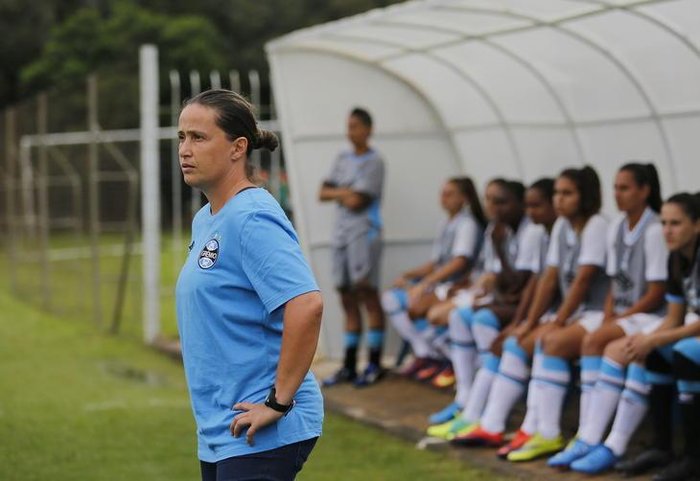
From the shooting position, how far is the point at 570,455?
722 centimetres

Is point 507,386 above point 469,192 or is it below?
below

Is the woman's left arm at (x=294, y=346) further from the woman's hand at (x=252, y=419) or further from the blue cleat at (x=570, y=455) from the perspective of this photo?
the blue cleat at (x=570, y=455)

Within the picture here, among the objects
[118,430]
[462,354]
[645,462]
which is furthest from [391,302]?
[645,462]

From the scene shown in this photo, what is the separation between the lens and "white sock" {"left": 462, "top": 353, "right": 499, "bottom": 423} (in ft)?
26.8

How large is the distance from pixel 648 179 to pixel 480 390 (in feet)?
5.30

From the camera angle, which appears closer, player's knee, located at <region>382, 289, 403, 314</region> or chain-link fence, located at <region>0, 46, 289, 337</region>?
player's knee, located at <region>382, 289, 403, 314</region>

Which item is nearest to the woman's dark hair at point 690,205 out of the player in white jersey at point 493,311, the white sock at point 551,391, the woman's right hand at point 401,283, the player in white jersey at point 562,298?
the player in white jersey at point 562,298

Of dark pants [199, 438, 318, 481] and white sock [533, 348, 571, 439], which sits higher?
dark pants [199, 438, 318, 481]

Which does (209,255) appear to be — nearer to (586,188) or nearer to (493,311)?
(586,188)

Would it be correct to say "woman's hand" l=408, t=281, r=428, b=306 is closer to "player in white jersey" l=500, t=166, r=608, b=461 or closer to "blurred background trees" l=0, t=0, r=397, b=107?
"player in white jersey" l=500, t=166, r=608, b=461

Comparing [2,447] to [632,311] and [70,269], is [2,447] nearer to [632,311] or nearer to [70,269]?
[632,311]

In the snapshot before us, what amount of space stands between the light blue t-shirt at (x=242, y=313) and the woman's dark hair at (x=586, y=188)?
13.8 ft

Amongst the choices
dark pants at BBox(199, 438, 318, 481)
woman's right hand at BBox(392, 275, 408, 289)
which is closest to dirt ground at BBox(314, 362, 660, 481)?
woman's right hand at BBox(392, 275, 408, 289)

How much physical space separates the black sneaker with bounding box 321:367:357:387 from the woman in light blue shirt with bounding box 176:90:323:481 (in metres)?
6.44
